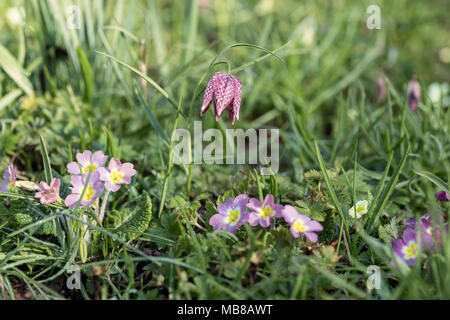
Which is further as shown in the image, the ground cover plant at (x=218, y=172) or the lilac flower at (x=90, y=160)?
the lilac flower at (x=90, y=160)

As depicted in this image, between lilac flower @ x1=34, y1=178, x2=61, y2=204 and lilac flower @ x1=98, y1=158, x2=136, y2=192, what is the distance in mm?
120

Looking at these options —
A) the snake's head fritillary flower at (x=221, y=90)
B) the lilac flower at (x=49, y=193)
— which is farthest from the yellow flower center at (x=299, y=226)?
the lilac flower at (x=49, y=193)

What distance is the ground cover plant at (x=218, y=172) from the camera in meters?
1.10

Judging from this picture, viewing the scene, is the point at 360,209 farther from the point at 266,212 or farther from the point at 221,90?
the point at 221,90

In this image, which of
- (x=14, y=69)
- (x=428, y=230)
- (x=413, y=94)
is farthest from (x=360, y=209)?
(x=14, y=69)

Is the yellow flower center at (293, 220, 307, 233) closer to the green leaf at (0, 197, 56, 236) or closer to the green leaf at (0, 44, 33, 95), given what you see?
the green leaf at (0, 197, 56, 236)

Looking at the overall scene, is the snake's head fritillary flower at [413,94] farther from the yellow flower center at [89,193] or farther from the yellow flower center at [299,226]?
the yellow flower center at [89,193]

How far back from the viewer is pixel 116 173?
49.2 inches

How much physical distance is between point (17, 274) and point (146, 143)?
757 millimetres

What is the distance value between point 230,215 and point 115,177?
34 centimetres

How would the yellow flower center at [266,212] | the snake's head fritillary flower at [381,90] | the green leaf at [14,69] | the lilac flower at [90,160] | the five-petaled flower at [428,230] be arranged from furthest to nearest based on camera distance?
1. the snake's head fritillary flower at [381,90]
2. the green leaf at [14,69]
3. the lilac flower at [90,160]
4. the yellow flower center at [266,212]
5. the five-petaled flower at [428,230]

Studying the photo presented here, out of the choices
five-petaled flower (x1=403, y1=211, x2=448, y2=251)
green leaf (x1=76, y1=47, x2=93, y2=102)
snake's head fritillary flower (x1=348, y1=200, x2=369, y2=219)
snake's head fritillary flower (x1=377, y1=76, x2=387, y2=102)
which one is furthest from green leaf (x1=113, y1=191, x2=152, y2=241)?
snake's head fritillary flower (x1=377, y1=76, x2=387, y2=102)
